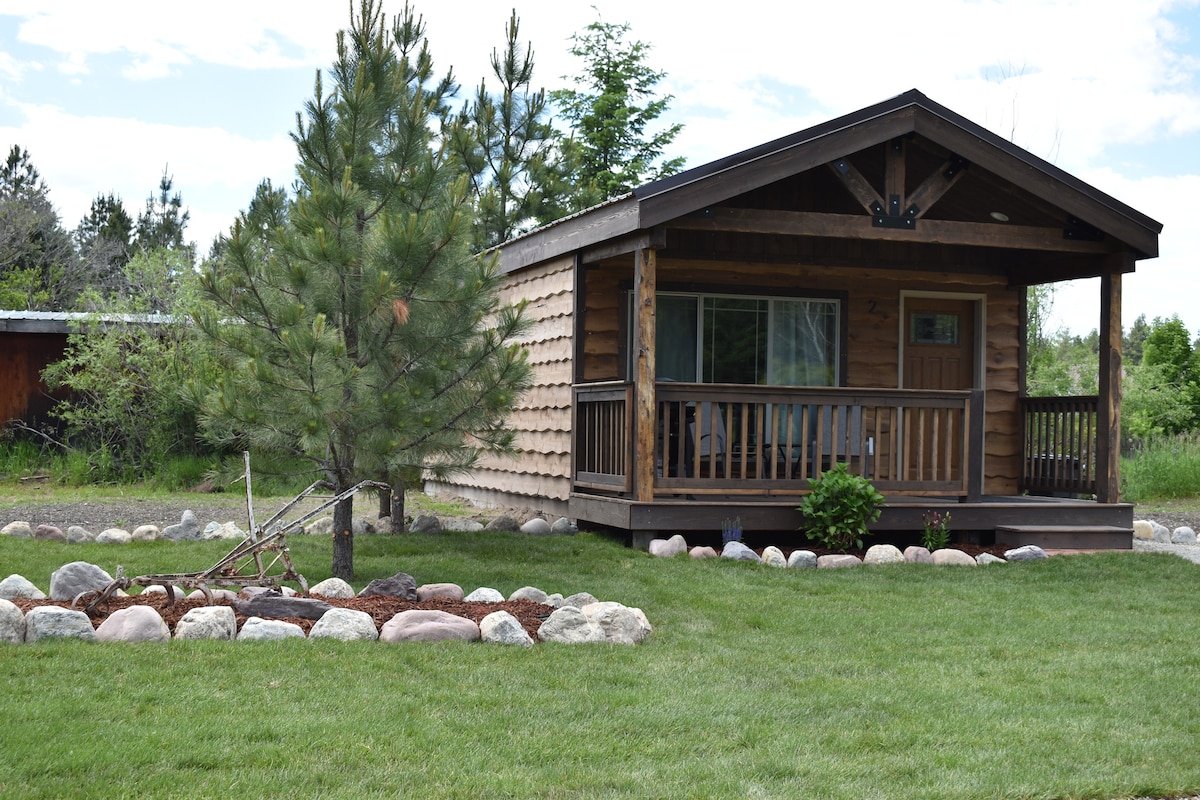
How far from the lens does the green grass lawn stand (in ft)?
12.0

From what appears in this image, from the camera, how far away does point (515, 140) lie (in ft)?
65.3

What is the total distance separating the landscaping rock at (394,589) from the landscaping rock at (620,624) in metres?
1.15

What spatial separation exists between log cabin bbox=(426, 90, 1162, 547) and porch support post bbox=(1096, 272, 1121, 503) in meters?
0.02

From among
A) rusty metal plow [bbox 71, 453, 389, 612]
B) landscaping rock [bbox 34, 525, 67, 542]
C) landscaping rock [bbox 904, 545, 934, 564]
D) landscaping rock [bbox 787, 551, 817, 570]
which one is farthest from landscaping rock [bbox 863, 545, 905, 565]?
landscaping rock [bbox 34, 525, 67, 542]

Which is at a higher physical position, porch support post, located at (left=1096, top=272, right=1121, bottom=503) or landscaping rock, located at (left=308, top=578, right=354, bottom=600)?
porch support post, located at (left=1096, top=272, right=1121, bottom=503)

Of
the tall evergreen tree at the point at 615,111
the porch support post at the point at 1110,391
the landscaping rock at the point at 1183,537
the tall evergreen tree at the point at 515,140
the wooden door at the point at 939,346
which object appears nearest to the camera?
the porch support post at the point at 1110,391

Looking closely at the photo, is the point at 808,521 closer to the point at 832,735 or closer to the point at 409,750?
the point at 832,735

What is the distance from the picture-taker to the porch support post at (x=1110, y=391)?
34.3ft

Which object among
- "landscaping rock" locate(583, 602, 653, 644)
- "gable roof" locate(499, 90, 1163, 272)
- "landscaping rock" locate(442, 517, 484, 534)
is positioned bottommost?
"landscaping rock" locate(583, 602, 653, 644)

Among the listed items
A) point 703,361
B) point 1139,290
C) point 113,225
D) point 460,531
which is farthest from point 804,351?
point 113,225

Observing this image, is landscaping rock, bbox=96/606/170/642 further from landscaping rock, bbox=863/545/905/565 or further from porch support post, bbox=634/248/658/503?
landscaping rock, bbox=863/545/905/565

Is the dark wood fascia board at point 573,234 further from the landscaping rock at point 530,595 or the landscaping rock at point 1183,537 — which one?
the landscaping rock at point 1183,537

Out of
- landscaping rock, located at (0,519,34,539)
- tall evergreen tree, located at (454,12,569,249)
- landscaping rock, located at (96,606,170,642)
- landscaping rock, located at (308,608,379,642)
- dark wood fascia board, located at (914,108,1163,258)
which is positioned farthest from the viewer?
tall evergreen tree, located at (454,12,569,249)

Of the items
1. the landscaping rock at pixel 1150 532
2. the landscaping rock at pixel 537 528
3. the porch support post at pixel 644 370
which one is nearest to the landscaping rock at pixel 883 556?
the porch support post at pixel 644 370
